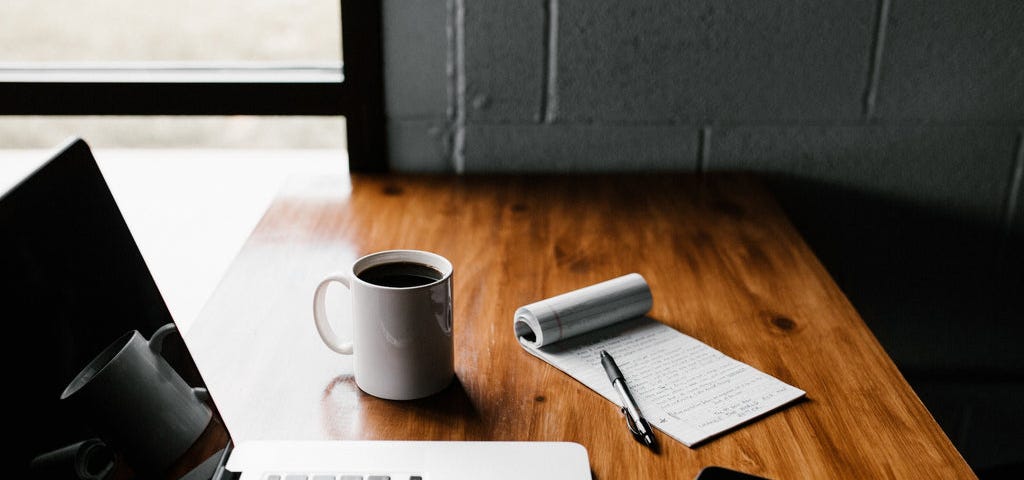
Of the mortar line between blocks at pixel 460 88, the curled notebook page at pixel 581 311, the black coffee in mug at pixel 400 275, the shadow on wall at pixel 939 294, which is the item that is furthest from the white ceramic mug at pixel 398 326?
the shadow on wall at pixel 939 294

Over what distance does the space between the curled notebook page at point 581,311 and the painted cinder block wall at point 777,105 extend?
0.58m

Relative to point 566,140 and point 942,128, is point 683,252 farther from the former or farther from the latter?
point 942,128

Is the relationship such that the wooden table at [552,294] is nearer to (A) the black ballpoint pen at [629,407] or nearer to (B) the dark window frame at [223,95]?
(A) the black ballpoint pen at [629,407]

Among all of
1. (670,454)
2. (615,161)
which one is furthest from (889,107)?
(670,454)

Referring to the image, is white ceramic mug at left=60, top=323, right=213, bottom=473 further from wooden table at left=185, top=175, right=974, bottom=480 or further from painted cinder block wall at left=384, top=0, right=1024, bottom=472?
painted cinder block wall at left=384, top=0, right=1024, bottom=472

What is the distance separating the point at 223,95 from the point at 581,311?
85 cm

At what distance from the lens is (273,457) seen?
0.72m

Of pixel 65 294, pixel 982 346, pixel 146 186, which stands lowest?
pixel 982 346

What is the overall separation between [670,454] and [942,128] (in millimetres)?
1058

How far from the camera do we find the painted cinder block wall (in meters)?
1.43

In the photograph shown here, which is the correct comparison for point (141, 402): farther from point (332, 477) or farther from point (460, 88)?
point (460, 88)

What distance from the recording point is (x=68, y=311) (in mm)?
551

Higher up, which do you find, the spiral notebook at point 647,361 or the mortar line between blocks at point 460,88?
the mortar line between blocks at point 460,88

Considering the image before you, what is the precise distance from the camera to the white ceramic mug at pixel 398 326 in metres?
0.76
